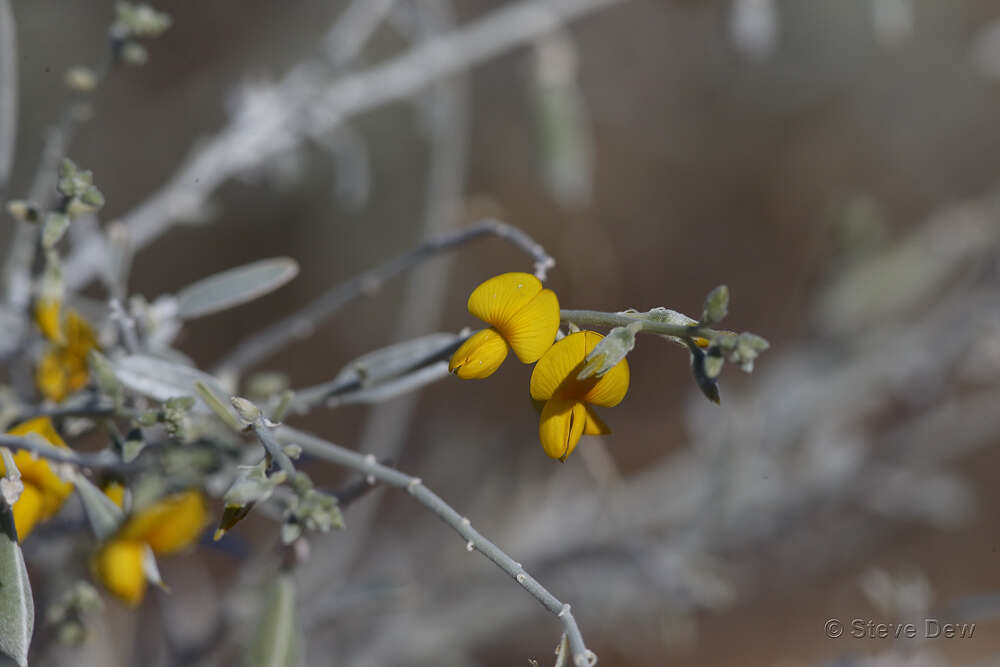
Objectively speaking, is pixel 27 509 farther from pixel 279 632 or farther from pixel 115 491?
pixel 279 632

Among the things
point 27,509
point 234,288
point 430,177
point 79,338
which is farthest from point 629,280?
point 27,509

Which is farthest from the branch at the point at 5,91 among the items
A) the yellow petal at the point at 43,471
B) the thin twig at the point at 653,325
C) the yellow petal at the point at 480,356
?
the thin twig at the point at 653,325

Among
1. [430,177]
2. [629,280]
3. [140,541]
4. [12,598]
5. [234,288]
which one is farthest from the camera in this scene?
[629,280]

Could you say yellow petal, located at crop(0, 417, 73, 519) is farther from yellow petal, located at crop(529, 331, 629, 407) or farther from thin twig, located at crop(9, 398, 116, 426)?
yellow petal, located at crop(529, 331, 629, 407)

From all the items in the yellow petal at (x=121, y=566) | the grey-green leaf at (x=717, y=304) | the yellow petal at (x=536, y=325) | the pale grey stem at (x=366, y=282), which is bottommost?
the yellow petal at (x=121, y=566)

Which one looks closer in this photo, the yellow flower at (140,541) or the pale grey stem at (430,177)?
the yellow flower at (140,541)

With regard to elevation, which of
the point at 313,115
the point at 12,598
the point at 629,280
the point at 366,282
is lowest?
the point at 12,598

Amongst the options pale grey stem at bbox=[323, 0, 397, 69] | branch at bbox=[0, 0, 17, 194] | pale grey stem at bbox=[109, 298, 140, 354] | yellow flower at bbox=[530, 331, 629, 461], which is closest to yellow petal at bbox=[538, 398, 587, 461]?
yellow flower at bbox=[530, 331, 629, 461]

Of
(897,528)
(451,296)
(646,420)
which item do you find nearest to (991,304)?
(897,528)

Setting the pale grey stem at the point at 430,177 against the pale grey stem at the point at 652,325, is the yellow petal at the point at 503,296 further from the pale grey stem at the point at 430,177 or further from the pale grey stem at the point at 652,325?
the pale grey stem at the point at 430,177
